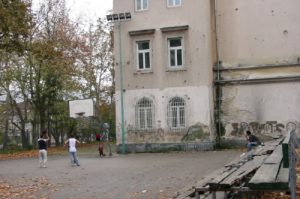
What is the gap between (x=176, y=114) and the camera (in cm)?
3172

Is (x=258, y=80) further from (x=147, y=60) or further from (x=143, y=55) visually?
(x=143, y=55)

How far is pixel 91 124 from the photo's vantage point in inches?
2317

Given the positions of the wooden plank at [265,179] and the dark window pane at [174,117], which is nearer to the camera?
the wooden plank at [265,179]

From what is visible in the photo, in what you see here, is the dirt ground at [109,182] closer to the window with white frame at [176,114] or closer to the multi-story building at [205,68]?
the window with white frame at [176,114]

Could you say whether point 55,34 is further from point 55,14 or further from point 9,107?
point 9,107

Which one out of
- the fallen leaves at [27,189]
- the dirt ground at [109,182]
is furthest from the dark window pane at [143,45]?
the fallen leaves at [27,189]

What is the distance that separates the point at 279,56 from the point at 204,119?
222 inches

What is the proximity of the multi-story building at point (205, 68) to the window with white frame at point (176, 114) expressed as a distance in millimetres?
59

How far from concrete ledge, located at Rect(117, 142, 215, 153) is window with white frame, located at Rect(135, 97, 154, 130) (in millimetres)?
1138

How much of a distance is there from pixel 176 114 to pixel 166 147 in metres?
2.03

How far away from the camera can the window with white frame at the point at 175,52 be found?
1252 inches

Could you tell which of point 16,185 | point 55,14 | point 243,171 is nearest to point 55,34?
point 55,14

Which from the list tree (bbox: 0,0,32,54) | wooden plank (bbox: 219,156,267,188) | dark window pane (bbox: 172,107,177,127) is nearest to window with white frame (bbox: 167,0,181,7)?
dark window pane (bbox: 172,107,177,127)

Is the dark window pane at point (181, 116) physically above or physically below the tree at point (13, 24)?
below
